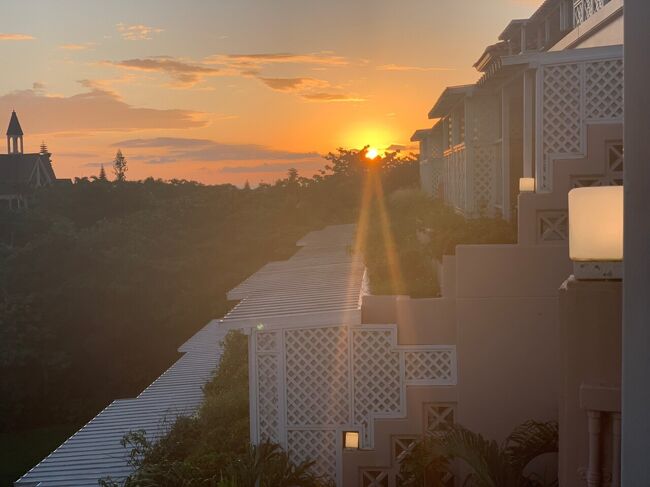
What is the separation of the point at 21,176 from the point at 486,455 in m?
52.1

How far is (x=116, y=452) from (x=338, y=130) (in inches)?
485

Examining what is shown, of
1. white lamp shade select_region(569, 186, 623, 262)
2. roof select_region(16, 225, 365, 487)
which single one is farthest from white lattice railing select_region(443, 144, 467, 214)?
white lamp shade select_region(569, 186, 623, 262)

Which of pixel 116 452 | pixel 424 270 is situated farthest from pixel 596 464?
pixel 116 452

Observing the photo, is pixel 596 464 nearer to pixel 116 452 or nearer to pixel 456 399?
pixel 456 399

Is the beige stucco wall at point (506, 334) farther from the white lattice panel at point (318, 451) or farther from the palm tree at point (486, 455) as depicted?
the white lattice panel at point (318, 451)

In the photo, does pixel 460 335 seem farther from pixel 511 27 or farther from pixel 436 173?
pixel 511 27

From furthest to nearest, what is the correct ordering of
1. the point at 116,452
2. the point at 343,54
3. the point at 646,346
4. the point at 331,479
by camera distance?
1. the point at 343,54
2. the point at 116,452
3. the point at 331,479
4. the point at 646,346

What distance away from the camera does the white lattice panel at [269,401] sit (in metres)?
8.73

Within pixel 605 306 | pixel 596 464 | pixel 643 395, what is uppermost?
pixel 605 306

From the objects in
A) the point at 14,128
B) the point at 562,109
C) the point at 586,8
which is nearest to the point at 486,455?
the point at 562,109

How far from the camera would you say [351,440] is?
8641mm

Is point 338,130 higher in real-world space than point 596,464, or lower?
higher

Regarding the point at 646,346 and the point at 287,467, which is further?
the point at 287,467

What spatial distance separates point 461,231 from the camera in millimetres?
8977
